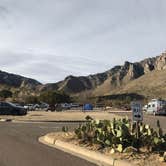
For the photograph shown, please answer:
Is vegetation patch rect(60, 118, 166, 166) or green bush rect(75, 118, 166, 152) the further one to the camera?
green bush rect(75, 118, 166, 152)

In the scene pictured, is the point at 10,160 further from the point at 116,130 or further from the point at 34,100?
the point at 34,100

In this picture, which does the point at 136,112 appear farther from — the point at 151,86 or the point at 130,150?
the point at 151,86

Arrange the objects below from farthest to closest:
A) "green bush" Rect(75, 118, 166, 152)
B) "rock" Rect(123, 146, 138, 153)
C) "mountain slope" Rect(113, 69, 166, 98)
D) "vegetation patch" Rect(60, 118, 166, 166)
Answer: "mountain slope" Rect(113, 69, 166, 98)
"green bush" Rect(75, 118, 166, 152)
"rock" Rect(123, 146, 138, 153)
"vegetation patch" Rect(60, 118, 166, 166)

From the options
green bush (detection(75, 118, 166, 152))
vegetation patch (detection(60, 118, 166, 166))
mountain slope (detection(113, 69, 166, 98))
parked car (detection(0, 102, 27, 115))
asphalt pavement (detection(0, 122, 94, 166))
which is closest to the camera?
vegetation patch (detection(60, 118, 166, 166))

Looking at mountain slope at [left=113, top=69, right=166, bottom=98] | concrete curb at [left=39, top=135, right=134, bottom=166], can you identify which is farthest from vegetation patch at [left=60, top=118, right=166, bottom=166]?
mountain slope at [left=113, top=69, right=166, bottom=98]

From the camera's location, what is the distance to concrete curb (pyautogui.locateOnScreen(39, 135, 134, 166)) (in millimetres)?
13613

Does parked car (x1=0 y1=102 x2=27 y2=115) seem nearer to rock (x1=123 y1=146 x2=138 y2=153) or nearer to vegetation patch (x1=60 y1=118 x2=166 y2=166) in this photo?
vegetation patch (x1=60 y1=118 x2=166 y2=166)

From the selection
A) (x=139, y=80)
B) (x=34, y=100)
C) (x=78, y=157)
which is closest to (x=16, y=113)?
(x=78, y=157)

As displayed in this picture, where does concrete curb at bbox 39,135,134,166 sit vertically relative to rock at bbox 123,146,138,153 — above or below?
below

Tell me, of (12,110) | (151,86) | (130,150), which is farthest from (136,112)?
(151,86)

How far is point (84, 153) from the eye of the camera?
15.9 metres

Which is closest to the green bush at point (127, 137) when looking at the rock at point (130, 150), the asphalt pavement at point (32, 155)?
the rock at point (130, 150)

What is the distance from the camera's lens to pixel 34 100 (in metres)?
107

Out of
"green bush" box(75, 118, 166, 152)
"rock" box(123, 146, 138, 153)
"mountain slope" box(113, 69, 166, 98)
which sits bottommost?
"rock" box(123, 146, 138, 153)
